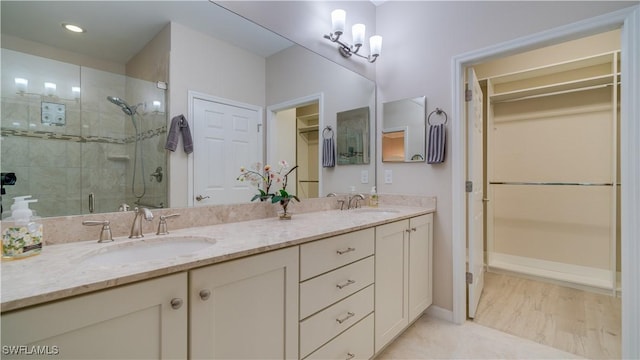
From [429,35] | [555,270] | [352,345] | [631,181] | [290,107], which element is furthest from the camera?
[555,270]

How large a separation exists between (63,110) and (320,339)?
1405 millimetres

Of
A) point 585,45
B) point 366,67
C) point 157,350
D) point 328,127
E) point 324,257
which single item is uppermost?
point 585,45

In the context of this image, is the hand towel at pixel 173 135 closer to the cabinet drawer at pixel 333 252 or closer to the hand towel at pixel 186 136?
the hand towel at pixel 186 136

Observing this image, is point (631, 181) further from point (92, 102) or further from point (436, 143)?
point (92, 102)

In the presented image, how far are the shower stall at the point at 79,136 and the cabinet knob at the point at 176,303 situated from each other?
619 millimetres

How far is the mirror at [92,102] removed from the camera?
3.15ft

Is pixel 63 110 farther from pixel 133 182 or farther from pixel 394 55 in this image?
pixel 394 55

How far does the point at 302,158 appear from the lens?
2043 mm

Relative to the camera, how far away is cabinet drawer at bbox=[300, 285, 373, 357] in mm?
1180

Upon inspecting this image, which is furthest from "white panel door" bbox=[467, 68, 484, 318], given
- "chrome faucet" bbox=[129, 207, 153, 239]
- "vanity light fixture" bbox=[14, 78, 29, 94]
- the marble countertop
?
"vanity light fixture" bbox=[14, 78, 29, 94]

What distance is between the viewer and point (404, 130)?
242 cm

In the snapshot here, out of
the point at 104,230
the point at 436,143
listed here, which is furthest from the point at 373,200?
the point at 104,230

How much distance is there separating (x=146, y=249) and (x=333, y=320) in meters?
0.89

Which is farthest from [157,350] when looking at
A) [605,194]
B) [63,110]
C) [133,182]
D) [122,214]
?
[605,194]
